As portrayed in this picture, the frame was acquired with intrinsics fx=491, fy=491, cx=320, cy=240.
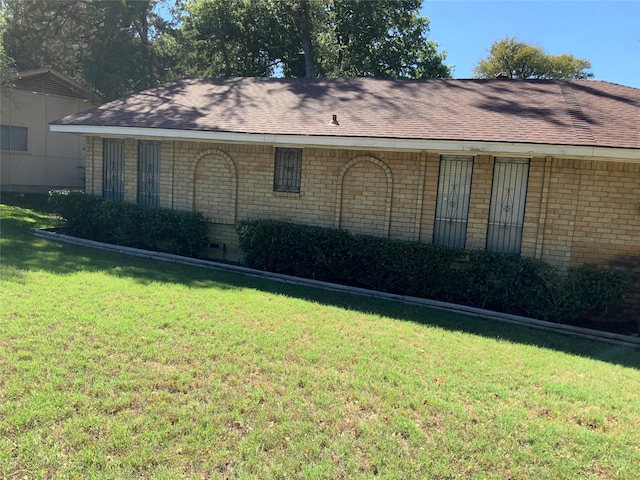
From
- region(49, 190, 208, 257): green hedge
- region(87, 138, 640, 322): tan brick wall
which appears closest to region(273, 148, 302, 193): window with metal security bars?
region(87, 138, 640, 322): tan brick wall

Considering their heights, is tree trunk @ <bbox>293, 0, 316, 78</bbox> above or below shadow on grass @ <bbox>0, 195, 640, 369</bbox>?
above

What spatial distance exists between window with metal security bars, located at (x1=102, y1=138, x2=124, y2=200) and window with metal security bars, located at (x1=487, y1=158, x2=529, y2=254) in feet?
28.8

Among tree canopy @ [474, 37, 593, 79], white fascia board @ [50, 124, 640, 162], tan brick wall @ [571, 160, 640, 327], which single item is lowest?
tan brick wall @ [571, 160, 640, 327]

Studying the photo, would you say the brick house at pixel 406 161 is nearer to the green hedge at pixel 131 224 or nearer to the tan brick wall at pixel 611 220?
the tan brick wall at pixel 611 220

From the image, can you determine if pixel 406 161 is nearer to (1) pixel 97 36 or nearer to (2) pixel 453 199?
(2) pixel 453 199

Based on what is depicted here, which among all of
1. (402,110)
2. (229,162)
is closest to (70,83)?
(229,162)

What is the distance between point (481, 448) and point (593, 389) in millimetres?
2065

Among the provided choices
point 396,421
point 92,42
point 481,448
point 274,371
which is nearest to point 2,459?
point 274,371

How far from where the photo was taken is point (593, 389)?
5055 millimetres

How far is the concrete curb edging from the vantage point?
25.2 ft

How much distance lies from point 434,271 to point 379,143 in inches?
100

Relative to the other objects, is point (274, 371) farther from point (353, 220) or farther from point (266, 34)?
point (266, 34)

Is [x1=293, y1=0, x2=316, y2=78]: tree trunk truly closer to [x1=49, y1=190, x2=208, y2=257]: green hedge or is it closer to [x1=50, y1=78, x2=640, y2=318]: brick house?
[x1=50, y1=78, x2=640, y2=318]: brick house

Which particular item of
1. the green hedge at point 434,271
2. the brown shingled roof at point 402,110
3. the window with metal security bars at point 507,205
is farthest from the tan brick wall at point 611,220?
the window with metal security bars at point 507,205
